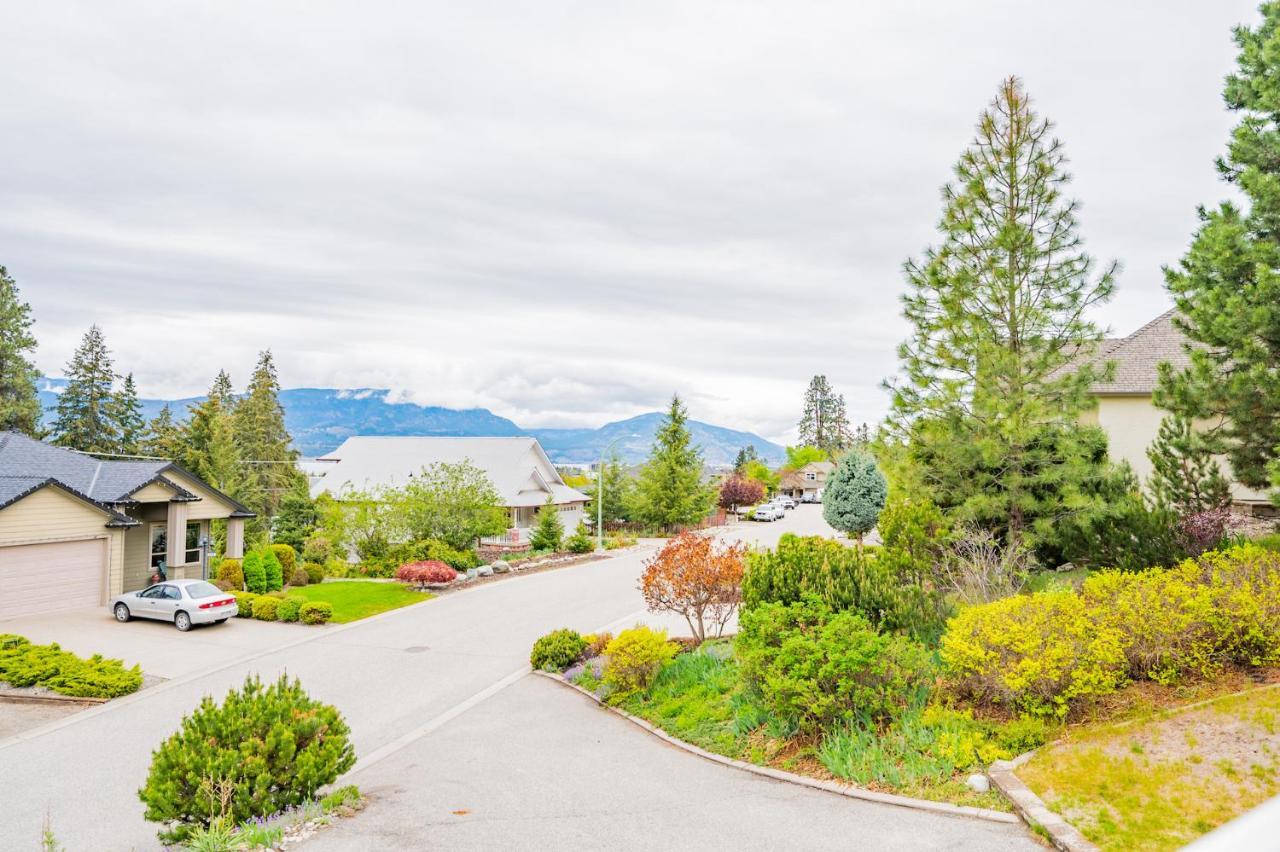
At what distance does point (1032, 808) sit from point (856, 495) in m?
25.0

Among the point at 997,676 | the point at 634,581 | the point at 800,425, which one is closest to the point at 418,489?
the point at 634,581

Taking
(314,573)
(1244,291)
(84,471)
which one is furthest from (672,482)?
(1244,291)

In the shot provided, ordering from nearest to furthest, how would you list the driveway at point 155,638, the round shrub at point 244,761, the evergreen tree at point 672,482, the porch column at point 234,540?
the round shrub at point 244,761 → the driveway at point 155,638 → the porch column at point 234,540 → the evergreen tree at point 672,482

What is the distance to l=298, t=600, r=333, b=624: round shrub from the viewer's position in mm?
21812

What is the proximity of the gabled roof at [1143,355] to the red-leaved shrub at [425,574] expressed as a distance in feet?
73.1

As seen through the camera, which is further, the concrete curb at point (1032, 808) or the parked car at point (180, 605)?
the parked car at point (180, 605)

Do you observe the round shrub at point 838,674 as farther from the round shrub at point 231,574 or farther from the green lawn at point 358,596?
the round shrub at point 231,574

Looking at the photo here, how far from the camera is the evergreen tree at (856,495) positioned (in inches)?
1255

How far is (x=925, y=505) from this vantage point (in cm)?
1588

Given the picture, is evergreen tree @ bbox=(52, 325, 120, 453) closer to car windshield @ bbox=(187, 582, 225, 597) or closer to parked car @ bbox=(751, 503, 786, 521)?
car windshield @ bbox=(187, 582, 225, 597)

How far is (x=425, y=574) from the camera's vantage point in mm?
26875

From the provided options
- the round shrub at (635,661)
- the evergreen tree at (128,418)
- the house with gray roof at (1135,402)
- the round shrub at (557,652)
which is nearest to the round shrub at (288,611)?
the round shrub at (557,652)

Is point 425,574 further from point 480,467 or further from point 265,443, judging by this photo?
point 265,443

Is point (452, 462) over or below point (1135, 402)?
below
